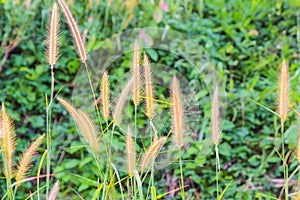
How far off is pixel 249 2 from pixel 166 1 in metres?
Answer: 0.49

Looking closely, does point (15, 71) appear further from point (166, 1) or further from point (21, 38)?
point (166, 1)

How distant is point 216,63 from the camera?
116 inches

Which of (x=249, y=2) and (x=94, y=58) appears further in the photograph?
(x=249, y=2)

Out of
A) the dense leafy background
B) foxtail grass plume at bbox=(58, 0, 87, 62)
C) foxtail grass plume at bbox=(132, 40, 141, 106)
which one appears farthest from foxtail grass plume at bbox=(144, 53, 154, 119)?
the dense leafy background

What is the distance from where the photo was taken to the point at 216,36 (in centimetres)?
308

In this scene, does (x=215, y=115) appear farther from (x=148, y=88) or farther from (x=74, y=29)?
(x=74, y=29)

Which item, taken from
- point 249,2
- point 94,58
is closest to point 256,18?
point 249,2

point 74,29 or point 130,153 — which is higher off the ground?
point 74,29

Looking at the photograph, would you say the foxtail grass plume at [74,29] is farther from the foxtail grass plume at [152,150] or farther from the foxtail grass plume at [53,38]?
the foxtail grass plume at [152,150]

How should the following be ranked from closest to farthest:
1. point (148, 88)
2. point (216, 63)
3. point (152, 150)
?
point (152, 150)
point (148, 88)
point (216, 63)

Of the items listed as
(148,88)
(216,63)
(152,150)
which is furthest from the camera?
(216,63)

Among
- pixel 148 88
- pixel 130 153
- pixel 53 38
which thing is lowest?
pixel 130 153

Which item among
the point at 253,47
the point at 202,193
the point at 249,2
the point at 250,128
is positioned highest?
the point at 249,2

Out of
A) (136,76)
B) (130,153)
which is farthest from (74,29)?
(130,153)
